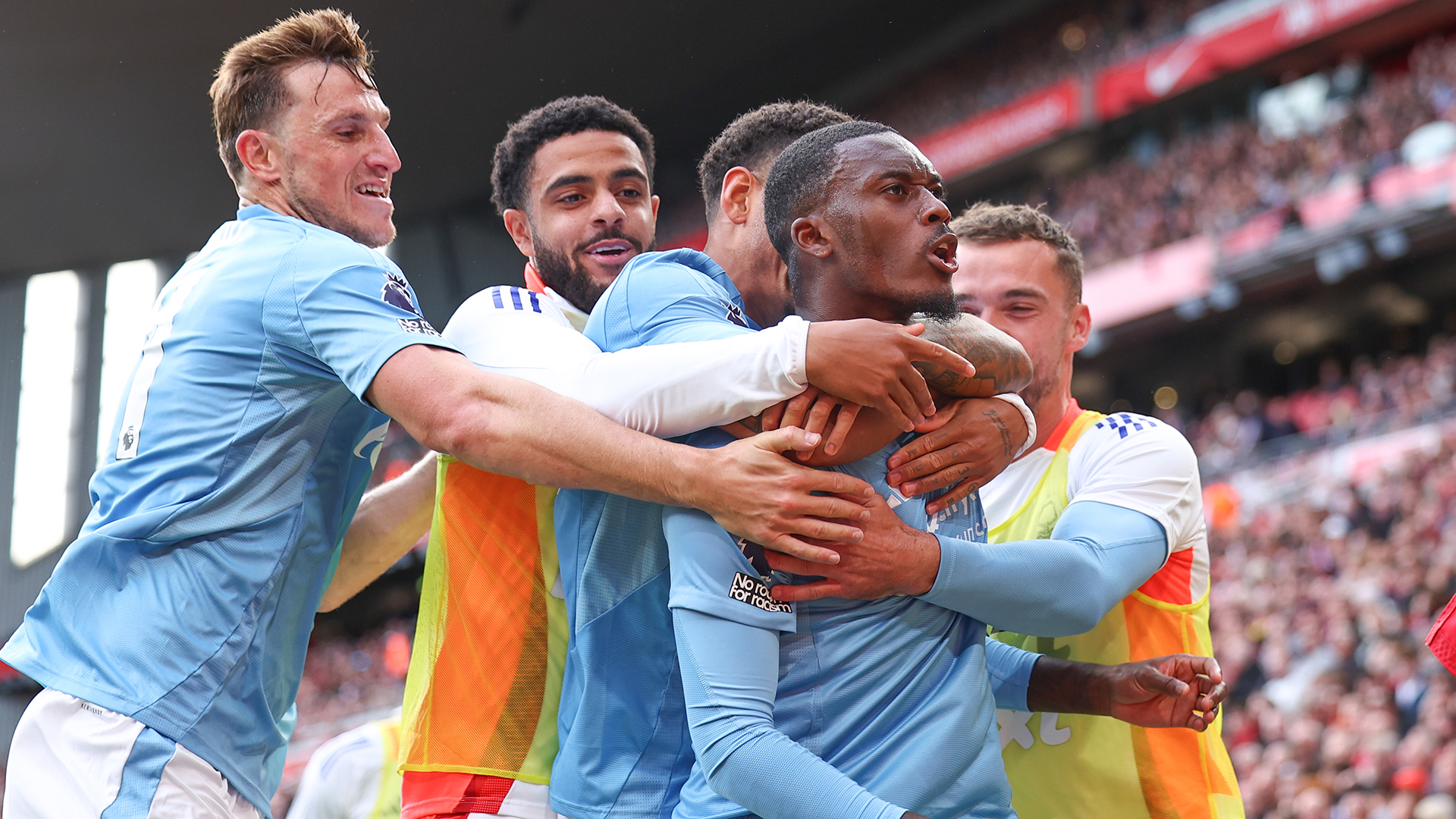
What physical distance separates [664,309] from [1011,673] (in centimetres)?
117

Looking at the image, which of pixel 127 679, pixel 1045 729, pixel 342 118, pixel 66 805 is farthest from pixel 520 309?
pixel 1045 729

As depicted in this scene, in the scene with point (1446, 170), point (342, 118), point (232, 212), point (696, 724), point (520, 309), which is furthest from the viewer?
point (1446, 170)

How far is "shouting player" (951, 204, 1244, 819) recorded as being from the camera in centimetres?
262

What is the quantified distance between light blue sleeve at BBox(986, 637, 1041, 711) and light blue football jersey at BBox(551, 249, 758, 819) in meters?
0.81

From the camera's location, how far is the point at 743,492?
6.15 feet

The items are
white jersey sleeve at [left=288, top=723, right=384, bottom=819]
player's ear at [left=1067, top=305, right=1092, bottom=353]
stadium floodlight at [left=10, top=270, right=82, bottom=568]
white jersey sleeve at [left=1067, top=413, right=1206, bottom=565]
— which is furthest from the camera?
stadium floodlight at [left=10, top=270, right=82, bottom=568]

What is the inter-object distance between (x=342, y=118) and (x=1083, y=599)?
6.39 feet

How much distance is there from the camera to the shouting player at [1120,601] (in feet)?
8.59

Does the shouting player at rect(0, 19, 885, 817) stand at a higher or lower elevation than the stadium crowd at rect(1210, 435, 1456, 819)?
lower


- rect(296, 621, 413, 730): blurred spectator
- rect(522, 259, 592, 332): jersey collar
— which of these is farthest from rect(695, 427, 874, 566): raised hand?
rect(296, 621, 413, 730): blurred spectator

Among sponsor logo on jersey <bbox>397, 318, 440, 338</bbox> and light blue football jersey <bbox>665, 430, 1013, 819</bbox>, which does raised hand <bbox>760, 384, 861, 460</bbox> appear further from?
sponsor logo on jersey <bbox>397, 318, 440, 338</bbox>

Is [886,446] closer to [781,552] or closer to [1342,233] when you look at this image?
[781,552]

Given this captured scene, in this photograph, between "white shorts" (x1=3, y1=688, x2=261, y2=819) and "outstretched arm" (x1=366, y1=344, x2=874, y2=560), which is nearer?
"outstretched arm" (x1=366, y1=344, x2=874, y2=560)

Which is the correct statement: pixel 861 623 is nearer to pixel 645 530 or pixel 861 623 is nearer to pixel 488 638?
pixel 645 530
